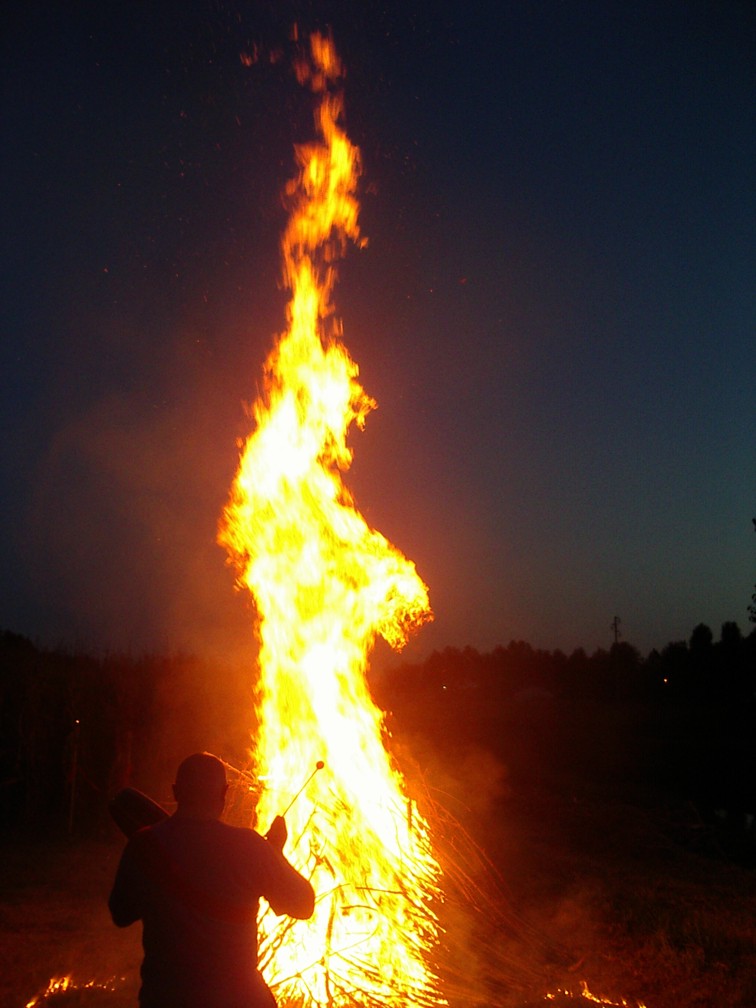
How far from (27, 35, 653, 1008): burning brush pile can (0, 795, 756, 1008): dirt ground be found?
0.38 feet

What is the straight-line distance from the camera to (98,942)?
6.10 metres

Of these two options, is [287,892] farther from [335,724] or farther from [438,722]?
[438,722]

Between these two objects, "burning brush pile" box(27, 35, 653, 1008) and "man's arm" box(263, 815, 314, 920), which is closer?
"man's arm" box(263, 815, 314, 920)

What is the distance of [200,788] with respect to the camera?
286 centimetres

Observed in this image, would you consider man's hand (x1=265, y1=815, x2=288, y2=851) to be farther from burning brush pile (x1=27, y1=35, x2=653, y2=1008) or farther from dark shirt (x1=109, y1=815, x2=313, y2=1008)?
burning brush pile (x1=27, y1=35, x2=653, y2=1008)

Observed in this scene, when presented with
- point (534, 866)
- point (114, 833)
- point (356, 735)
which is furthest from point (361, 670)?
point (114, 833)

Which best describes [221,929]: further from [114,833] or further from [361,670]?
[114,833]

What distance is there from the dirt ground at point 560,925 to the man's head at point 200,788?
9.53 feet

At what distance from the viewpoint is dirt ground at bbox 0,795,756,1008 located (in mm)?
5289

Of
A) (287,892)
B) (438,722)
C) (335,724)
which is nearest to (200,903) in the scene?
(287,892)

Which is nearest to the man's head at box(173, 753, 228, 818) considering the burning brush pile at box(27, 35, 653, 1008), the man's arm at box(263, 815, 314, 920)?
the man's arm at box(263, 815, 314, 920)

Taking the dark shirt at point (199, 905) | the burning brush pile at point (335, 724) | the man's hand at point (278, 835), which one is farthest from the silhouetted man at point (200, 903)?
the burning brush pile at point (335, 724)

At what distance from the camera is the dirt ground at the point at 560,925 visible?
5.29 metres

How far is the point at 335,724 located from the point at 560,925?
2.72 metres
